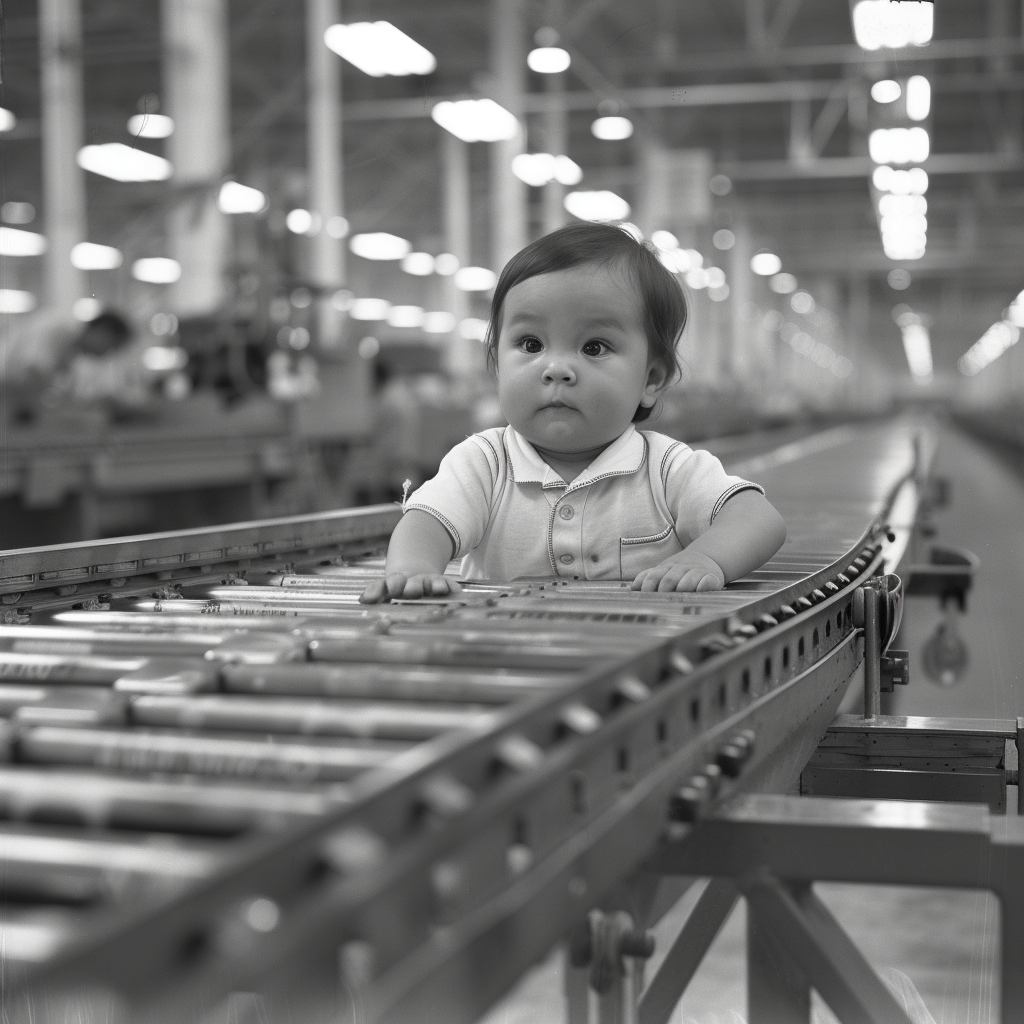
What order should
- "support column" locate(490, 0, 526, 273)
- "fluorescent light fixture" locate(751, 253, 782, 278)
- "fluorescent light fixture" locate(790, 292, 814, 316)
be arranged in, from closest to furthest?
"support column" locate(490, 0, 526, 273) → "fluorescent light fixture" locate(751, 253, 782, 278) → "fluorescent light fixture" locate(790, 292, 814, 316)

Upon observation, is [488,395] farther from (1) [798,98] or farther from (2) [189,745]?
(2) [189,745]

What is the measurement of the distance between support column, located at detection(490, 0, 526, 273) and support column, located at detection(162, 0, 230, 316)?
3.43 meters

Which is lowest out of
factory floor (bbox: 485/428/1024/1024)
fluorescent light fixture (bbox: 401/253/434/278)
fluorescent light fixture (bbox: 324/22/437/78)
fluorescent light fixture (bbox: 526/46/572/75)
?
factory floor (bbox: 485/428/1024/1024)

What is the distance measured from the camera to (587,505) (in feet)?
6.95

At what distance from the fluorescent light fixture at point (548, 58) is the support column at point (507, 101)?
278 millimetres

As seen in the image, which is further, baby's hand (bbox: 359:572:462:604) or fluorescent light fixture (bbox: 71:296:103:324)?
fluorescent light fixture (bbox: 71:296:103:324)

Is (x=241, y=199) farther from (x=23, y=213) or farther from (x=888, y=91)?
(x=23, y=213)

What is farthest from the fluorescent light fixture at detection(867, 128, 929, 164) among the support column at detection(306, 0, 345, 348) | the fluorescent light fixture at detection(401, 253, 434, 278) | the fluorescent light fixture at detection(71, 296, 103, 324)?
the fluorescent light fixture at detection(401, 253, 434, 278)

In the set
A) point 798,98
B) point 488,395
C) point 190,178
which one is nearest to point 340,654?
point 190,178

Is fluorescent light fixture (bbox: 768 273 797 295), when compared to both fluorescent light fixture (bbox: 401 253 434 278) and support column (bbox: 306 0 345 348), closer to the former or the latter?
fluorescent light fixture (bbox: 401 253 434 278)

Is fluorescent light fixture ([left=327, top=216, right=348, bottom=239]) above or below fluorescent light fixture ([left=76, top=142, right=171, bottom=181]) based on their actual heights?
below

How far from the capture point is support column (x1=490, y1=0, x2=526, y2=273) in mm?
13133

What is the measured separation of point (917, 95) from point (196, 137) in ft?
20.0

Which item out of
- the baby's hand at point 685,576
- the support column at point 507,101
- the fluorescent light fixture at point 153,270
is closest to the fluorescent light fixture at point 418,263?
the fluorescent light fixture at point 153,270
